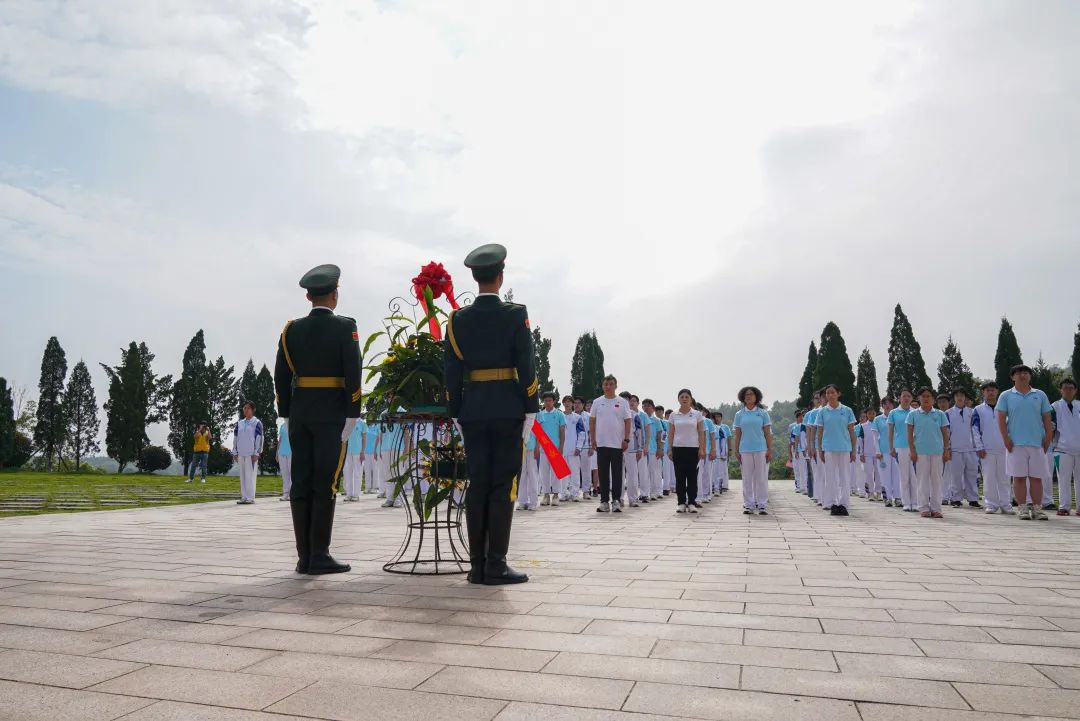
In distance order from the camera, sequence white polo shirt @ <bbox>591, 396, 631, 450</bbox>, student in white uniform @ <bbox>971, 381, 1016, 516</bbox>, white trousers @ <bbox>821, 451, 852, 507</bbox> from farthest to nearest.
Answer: white polo shirt @ <bbox>591, 396, 631, 450</bbox>
student in white uniform @ <bbox>971, 381, 1016, 516</bbox>
white trousers @ <bbox>821, 451, 852, 507</bbox>

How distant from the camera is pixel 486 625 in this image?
402cm

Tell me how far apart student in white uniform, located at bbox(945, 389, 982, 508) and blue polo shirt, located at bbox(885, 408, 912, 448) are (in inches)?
61.8

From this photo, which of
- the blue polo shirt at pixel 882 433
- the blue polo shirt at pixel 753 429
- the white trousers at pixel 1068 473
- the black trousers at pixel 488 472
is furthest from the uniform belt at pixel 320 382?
the blue polo shirt at pixel 882 433

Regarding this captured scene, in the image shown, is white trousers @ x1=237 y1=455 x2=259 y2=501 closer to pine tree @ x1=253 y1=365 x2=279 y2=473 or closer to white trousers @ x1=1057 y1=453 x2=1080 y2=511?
white trousers @ x1=1057 y1=453 x2=1080 y2=511

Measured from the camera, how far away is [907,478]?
46.7ft

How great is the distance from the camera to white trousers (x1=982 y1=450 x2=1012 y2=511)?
1324 centimetres

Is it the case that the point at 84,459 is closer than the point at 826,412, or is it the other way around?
the point at 826,412

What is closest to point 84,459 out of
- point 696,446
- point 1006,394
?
point 696,446

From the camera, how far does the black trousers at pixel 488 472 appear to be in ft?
18.2

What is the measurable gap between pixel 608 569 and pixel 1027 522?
26.9 ft

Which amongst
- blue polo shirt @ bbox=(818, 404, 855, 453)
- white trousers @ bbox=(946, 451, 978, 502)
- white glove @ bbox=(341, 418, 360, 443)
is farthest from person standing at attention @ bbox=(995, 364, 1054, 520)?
white glove @ bbox=(341, 418, 360, 443)

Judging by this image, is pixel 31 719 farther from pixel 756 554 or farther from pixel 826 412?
pixel 826 412

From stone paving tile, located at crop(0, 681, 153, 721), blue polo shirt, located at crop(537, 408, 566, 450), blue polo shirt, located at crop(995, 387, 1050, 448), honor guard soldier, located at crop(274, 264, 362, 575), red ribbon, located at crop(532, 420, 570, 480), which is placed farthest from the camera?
blue polo shirt, located at crop(537, 408, 566, 450)

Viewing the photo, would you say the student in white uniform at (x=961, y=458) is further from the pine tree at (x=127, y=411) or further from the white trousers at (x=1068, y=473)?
the pine tree at (x=127, y=411)
